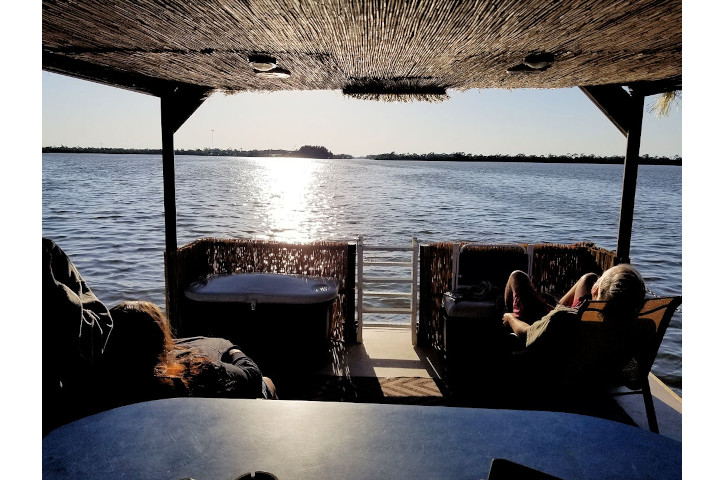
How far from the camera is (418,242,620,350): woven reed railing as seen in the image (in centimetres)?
452

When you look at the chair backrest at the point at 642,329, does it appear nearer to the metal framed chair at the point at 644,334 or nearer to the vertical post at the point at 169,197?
the metal framed chair at the point at 644,334

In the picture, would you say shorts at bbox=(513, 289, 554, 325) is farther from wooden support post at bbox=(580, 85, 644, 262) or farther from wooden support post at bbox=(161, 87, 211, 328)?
wooden support post at bbox=(161, 87, 211, 328)

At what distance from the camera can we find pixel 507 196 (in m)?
34.8

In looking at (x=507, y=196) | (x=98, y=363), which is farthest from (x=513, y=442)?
(x=507, y=196)

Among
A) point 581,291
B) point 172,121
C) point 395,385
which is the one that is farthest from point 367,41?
point 395,385

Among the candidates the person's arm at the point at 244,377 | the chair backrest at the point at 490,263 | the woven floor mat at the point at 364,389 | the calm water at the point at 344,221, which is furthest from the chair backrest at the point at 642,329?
the calm water at the point at 344,221

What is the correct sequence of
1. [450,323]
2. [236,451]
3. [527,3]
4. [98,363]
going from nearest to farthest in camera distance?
[236,451], [98,363], [527,3], [450,323]

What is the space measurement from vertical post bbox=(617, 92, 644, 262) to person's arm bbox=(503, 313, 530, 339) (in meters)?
1.44

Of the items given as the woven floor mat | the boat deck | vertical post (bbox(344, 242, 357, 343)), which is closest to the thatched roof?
vertical post (bbox(344, 242, 357, 343))
